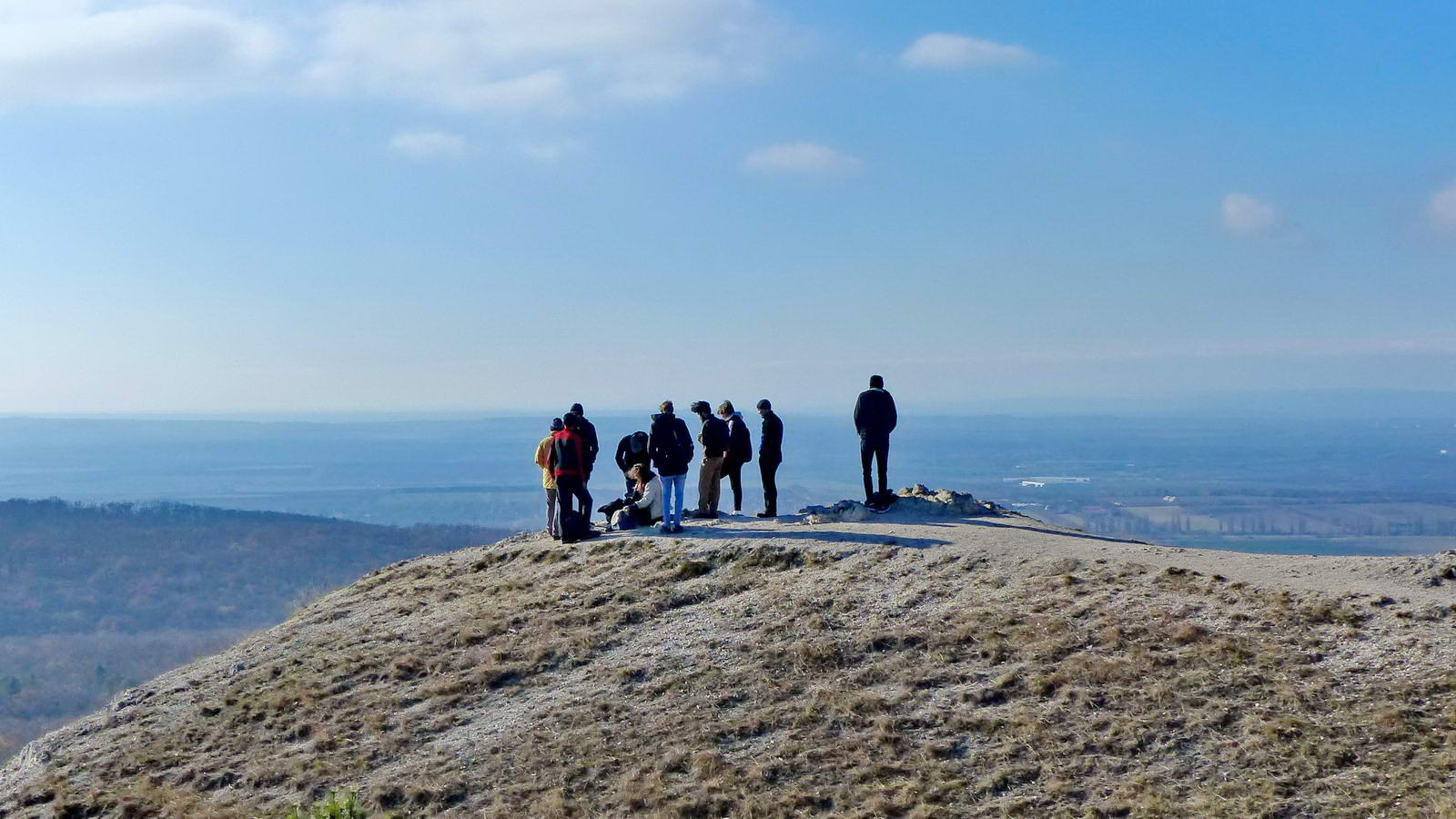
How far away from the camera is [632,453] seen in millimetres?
20766

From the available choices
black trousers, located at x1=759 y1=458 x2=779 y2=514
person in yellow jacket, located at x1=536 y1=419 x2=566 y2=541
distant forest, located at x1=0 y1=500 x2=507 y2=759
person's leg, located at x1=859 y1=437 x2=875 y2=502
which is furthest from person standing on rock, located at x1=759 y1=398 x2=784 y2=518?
distant forest, located at x1=0 y1=500 x2=507 y2=759

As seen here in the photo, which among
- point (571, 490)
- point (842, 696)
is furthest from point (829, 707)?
point (571, 490)

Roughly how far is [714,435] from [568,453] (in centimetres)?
312

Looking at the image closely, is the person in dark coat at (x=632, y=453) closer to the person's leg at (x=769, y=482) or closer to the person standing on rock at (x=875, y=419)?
the person's leg at (x=769, y=482)

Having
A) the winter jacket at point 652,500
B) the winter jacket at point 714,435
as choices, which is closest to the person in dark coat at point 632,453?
the winter jacket at point 652,500

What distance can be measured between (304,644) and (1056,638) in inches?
457

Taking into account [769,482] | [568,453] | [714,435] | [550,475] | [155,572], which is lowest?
[155,572]

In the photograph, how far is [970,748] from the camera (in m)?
11.1

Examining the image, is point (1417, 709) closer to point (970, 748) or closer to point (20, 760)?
point (970, 748)

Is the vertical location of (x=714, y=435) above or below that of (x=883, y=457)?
above

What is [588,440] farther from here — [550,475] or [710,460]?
[710,460]

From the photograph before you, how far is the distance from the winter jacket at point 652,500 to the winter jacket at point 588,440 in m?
1.77

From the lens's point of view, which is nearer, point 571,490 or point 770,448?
point 571,490

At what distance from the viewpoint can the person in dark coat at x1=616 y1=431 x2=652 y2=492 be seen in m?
20.3
